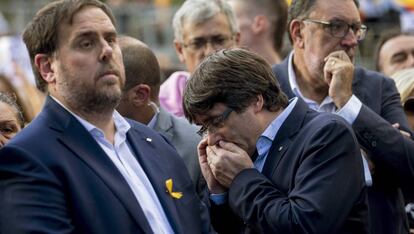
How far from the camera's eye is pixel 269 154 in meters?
5.16

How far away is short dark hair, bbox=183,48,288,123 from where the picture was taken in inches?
199

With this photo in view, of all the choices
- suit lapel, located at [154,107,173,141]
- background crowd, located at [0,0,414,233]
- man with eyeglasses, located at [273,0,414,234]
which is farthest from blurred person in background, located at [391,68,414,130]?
suit lapel, located at [154,107,173,141]

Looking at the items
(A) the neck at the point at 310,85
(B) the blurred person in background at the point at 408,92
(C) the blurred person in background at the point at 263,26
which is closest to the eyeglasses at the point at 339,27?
(A) the neck at the point at 310,85

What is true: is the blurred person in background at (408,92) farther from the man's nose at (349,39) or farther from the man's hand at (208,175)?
the man's hand at (208,175)

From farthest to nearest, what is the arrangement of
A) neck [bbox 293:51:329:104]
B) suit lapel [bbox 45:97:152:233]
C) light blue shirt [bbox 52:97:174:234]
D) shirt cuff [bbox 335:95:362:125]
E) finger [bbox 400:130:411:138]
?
neck [bbox 293:51:329:104] → finger [bbox 400:130:411:138] → shirt cuff [bbox 335:95:362:125] → light blue shirt [bbox 52:97:174:234] → suit lapel [bbox 45:97:152:233]

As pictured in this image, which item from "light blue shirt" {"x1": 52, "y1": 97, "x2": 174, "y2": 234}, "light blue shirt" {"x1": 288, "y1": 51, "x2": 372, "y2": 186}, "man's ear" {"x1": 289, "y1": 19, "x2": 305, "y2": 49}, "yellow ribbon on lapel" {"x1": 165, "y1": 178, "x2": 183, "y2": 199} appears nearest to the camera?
"light blue shirt" {"x1": 52, "y1": 97, "x2": 174, "y2": 234}

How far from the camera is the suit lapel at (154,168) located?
502 centimetres

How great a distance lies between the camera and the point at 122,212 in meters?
4.74

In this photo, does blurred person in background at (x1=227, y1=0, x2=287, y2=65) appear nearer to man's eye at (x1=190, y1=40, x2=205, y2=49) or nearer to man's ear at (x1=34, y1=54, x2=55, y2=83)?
man's eye at (x1=190, y1=40, x2=205, y2=49)

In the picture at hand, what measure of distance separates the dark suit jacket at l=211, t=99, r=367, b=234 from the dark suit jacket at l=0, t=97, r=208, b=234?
393 mm

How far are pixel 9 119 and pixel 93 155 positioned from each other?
3.44 feet

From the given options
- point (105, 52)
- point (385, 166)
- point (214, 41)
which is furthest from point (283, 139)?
point (214, 41)

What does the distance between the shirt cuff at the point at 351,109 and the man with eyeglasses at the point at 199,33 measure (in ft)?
6.26

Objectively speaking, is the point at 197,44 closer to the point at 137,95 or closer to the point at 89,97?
the point at 137,95
